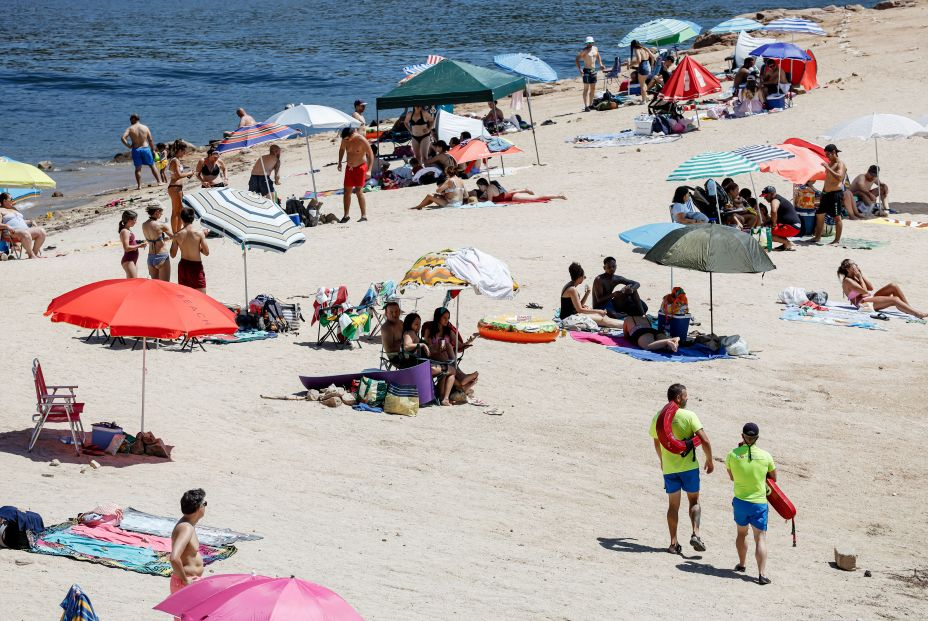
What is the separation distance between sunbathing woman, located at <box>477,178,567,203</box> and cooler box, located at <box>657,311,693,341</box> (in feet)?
22.3

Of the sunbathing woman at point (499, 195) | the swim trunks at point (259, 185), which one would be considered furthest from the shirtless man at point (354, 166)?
the sunbathing woman at point (499, 195)

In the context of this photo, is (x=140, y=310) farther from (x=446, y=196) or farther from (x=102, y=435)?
(x=446, y=196)

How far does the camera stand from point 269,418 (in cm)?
1123

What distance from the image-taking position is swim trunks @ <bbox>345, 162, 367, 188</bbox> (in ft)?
63.1

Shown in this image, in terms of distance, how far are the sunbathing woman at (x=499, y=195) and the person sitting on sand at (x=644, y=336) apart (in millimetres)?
6466

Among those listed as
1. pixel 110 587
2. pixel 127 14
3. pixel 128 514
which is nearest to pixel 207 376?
pixel 128 514

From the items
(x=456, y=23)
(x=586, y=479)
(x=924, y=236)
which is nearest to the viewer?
(x=586, y=479)

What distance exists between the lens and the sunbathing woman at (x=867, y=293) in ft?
48.6

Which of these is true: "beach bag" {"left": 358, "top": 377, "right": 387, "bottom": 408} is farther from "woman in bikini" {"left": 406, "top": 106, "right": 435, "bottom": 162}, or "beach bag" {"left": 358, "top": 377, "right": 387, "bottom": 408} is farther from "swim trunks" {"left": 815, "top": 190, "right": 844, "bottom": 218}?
"woman in bikini" {"left": 406, "top": 106, "right": 435, "bottom": 162}

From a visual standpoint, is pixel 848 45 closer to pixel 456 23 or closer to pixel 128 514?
pixel 128 514

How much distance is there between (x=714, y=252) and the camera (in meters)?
12.9

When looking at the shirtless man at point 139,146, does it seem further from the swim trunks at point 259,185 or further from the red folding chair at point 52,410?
the red folding chair at point 52,410

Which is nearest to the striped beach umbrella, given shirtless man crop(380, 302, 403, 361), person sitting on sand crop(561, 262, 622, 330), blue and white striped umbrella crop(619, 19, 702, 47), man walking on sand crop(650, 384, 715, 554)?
shirtless man crop(380, 302, 403, 361)

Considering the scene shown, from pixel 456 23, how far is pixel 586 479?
55.1m
